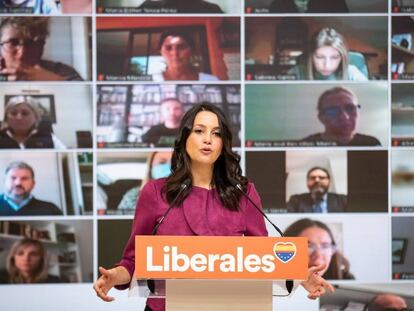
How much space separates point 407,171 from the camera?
4172mm

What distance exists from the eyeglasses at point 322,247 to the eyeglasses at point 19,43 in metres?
2.07

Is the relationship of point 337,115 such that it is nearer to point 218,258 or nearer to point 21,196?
point 21,196

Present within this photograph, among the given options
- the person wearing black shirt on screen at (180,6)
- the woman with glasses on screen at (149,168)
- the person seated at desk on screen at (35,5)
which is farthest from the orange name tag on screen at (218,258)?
the person seated at desk on screen at (35,5)

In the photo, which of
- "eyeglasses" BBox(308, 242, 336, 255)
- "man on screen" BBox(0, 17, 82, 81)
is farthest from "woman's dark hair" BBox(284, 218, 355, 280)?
"man on screen" BBox(0, 17, 82, 81)

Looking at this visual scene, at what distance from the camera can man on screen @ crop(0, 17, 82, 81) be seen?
4.04m

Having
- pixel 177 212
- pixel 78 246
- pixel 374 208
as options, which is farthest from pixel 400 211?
pixel 177 212

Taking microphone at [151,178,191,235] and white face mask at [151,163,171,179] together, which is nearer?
microphone at [151,178,191,235]

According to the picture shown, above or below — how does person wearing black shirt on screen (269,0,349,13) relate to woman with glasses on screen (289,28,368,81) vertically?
above

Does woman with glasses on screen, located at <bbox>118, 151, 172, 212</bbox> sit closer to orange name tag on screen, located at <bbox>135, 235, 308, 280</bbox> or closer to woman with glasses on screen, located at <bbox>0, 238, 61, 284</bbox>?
woman with glasses on screen, located at <bbox>0, 238, 61, 284</bbox>

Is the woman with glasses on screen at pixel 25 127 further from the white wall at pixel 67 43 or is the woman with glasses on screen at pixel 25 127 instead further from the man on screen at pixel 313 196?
the man on screen at pixel 313 196

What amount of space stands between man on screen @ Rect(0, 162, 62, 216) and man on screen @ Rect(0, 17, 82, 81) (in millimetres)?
548

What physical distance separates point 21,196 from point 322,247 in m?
1.88

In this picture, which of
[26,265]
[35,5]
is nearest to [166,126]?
[35,5]

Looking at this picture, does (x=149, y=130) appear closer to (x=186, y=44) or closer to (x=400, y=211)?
(x=186, y=44)
